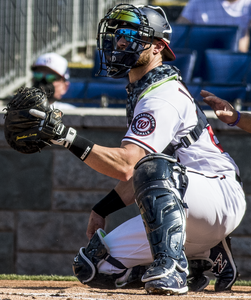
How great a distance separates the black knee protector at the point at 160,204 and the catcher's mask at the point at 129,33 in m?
0.79

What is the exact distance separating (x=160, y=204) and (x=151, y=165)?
185 millimetres

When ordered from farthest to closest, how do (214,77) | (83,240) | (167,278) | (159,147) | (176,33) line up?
(176,33) < (214,77) < (83,240) < (159,147) < (167,278)

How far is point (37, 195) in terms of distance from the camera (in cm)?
437

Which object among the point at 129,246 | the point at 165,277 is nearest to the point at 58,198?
the point at 129,246

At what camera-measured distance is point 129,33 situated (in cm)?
286

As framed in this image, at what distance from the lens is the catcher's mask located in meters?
2.85

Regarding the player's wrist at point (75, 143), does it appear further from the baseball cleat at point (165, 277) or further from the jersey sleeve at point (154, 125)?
the baseball cleat at point (165, 277)

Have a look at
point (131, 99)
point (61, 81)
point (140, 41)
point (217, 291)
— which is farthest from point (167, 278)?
point (61, 81)

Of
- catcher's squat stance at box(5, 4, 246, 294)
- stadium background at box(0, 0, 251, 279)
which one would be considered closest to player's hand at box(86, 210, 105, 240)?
catcher's squat stance at box(5, 4, 246, 294)

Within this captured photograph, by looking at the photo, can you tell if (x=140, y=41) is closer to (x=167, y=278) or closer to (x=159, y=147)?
(x=159, y=147)

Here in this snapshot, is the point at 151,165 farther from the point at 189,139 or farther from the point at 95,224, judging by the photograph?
the point at 95,224

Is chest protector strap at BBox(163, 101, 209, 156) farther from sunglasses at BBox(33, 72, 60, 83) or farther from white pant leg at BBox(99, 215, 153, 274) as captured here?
sunglasses at BBox(33, 72, 60, 83)

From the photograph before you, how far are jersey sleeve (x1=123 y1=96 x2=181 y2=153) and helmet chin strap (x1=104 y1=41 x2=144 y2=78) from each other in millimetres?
401

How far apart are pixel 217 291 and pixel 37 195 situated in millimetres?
1982
